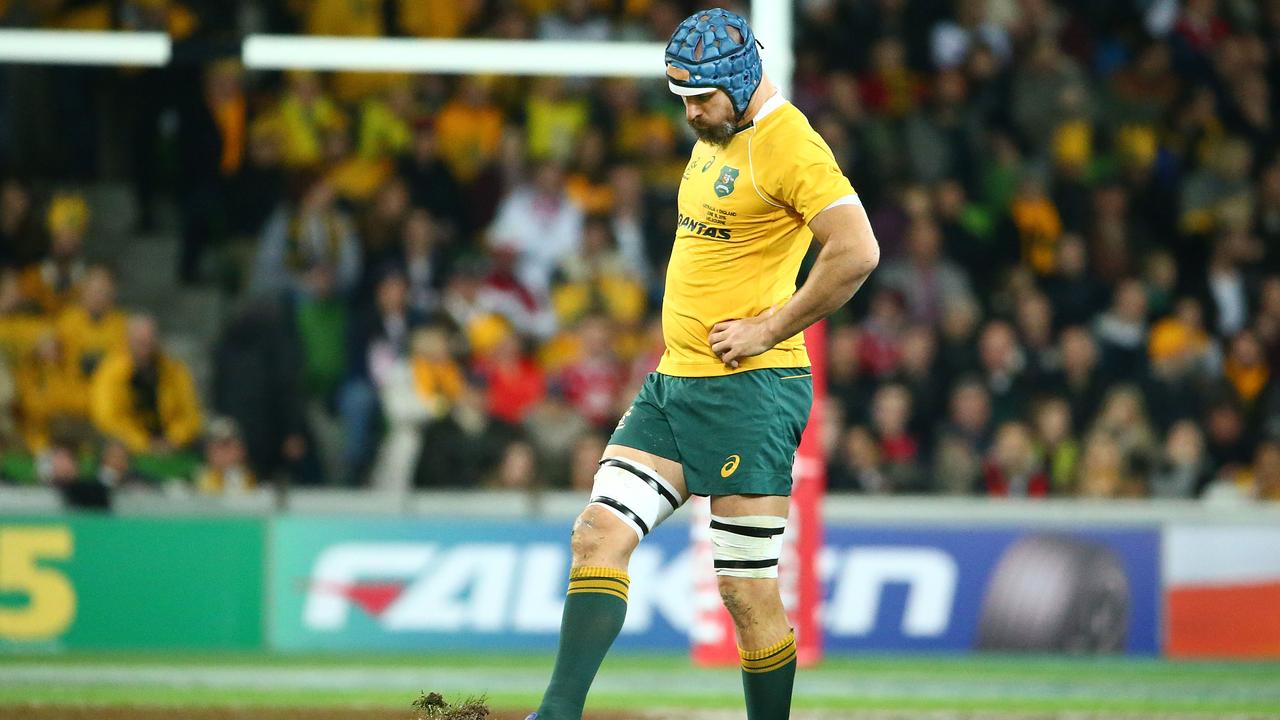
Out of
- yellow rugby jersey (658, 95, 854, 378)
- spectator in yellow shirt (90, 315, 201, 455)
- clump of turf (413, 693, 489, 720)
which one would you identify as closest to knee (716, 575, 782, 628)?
yellow rugby jersey (658, 95, 854, 378)

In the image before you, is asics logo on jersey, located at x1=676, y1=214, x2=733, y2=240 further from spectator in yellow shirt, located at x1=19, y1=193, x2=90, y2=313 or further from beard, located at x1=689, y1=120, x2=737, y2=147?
spectator in yellow shirt, located at x1=19, y1=193, x2=90, y2=313

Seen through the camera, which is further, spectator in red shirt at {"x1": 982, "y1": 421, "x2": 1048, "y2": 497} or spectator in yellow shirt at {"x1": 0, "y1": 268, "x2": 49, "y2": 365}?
spectator in yellow shirt at {"x1": 0, "y1": 268, "x2": 49, "y2": 365}

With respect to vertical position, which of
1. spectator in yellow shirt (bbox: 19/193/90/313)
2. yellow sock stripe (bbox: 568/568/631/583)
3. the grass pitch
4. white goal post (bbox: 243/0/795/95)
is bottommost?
the grass pitch

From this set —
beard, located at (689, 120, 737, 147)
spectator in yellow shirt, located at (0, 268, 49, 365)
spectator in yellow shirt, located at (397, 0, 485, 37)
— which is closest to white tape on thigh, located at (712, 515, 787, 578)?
beard, located at (689, 120, 737, 147)

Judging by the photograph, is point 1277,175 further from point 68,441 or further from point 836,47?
point 68,441

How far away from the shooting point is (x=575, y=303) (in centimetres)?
1365

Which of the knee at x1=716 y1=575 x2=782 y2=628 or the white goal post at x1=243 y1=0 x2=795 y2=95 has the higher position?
the white goal post at x1=243 y1=0 x2=795 y2=95

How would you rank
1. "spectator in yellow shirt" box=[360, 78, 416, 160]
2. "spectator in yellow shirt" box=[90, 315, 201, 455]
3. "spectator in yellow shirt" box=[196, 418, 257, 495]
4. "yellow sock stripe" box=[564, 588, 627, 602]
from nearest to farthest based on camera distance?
"yellow sock stripe" box=[564, 588, 627, 602] → "spectator in yellow shirt" box=[196, 418, 257, 495] → "spectator in yellow shirt" box=[90, 315, 201, 455] → "spectator in yellow shirt" box=[360, 78, 416, 160]

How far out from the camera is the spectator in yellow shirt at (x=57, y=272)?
13.3 m

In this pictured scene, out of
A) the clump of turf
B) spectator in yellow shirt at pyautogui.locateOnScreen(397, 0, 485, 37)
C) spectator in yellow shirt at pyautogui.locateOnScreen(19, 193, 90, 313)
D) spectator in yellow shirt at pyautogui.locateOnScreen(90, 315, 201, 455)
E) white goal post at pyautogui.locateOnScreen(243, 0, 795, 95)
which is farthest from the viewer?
spectator in yellow shirt at pyautogui.locateOnScreen(397, 0, 485, 37)

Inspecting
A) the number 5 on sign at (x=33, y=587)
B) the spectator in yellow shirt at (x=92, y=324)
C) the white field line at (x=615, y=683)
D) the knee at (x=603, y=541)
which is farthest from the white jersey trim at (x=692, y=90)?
the spectator in yellow shirt at (x=92, y=324)

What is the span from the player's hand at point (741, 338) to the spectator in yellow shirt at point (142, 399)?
7718 millimetres

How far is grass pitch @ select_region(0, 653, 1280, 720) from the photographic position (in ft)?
26.3

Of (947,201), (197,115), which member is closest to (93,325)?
(197,115)
